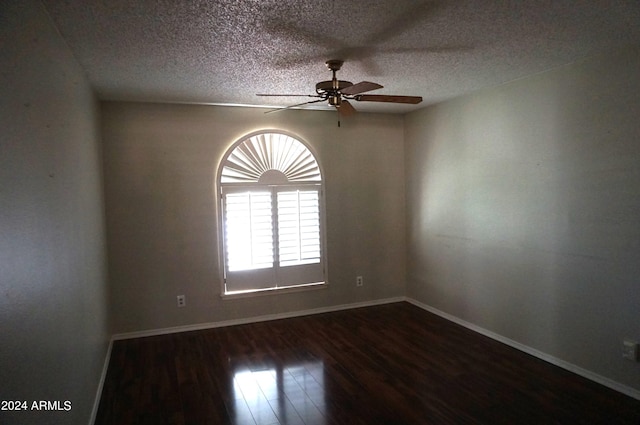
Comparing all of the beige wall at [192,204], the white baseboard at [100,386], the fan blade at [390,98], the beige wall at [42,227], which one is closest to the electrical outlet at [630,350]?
the fan blade at [390,98]

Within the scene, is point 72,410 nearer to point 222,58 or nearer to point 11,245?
point 11,245

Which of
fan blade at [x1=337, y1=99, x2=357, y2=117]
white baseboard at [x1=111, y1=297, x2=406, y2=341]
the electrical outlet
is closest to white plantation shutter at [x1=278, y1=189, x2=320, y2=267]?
white baseboard at [x1=111, y1=297, x2=406, y2=341]

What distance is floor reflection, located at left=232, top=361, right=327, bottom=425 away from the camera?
2.69 metres

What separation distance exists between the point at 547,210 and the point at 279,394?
8.80 ft

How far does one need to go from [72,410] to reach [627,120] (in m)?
3.90

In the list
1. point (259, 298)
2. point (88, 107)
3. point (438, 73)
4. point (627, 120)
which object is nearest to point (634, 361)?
point (627, 120)

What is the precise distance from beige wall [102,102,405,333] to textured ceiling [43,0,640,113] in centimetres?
68

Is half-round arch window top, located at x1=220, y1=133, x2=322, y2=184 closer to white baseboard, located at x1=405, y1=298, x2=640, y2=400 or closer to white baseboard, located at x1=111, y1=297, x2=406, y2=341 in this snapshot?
white baseboard, located at x1=111, y1=297, x2=406, y2=341

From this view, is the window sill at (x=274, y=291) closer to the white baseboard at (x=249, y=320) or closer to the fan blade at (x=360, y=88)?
the white baseboard at (x=249, y=320)

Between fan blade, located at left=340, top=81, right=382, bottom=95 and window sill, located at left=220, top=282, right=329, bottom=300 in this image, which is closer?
fan blade, located at left=340, top=81, right=382, bottom=95

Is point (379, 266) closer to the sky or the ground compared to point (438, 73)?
closer to the ground

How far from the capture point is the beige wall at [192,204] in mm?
4121

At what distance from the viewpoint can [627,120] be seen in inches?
111

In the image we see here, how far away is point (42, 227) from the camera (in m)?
1.72
